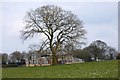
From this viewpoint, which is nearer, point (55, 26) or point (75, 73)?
point (75, 73)

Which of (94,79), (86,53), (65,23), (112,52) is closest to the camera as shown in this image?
(94,79)

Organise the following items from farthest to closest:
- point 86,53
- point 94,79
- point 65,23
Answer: point 86,53
point 65,23
point 94,79

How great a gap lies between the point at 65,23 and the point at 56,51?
5603 millimetres

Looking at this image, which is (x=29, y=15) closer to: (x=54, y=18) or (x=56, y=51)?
(x=54, y=18)

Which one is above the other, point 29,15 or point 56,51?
point 29,15

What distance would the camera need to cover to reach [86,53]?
108312mm

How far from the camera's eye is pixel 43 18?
182 feet

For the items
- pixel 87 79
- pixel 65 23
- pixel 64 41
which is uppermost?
pixel 65 23

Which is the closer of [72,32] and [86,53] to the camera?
[72,32]

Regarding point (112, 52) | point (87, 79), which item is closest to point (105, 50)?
point (112, 52)

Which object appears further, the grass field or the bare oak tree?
the bare oak tree

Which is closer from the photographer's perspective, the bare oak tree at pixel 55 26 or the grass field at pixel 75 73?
the grass field at pixel 75 73

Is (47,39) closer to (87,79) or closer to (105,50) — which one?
(87,79)

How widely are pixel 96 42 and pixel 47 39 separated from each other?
5837 centimetres
